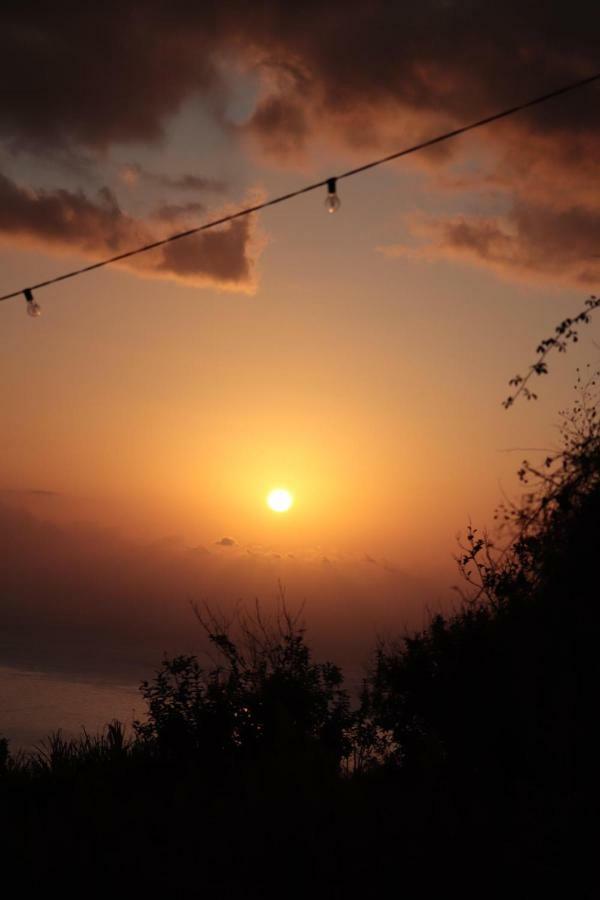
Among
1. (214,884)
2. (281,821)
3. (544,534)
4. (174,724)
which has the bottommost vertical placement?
(214,884)

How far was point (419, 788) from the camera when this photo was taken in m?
8.90

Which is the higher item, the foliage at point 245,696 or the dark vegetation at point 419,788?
the foliage at point 245,696

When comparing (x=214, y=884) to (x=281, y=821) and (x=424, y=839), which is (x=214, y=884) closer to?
(x=281, y=821)

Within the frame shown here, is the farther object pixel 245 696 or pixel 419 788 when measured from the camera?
pixel 245 696

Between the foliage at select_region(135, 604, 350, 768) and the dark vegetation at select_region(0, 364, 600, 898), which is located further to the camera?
the foliage at select_region(135, 604, 350, 768)

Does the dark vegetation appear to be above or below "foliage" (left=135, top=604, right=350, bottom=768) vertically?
below

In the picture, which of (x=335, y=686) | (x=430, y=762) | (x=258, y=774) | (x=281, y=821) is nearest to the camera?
(x=281, y=821)

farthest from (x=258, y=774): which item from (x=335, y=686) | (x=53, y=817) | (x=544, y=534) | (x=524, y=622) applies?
(x=335, y=686)

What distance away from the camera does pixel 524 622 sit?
9.56m

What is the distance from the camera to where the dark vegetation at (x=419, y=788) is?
7.68 metres

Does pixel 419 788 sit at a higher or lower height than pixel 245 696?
lower

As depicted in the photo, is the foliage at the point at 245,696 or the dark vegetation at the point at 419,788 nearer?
the dark vegetation at the point at 419,788

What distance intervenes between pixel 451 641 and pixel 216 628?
5635mm

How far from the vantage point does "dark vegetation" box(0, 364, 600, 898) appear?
7.68m
